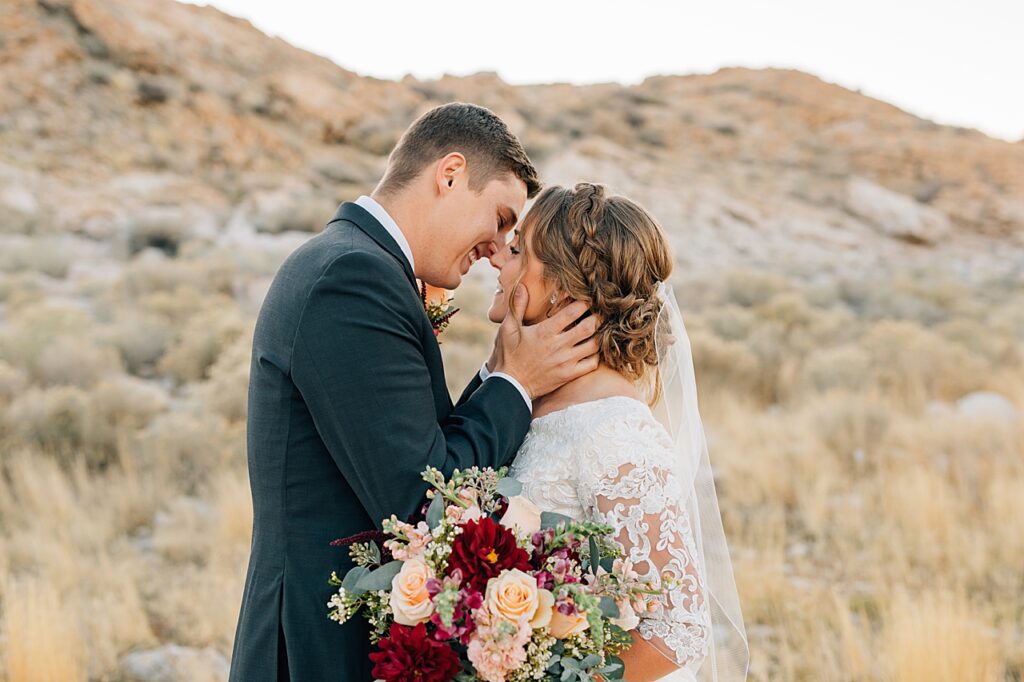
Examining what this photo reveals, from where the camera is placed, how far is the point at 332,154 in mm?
28422

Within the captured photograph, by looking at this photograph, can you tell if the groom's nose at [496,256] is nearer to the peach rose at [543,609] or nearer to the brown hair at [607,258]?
the brown hair at [607,258]

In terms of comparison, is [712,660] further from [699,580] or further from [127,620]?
[127,620]

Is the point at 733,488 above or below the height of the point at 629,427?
below

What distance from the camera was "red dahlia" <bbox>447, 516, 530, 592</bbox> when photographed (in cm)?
186

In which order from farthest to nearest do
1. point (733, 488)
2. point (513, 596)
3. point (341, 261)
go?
point (733, 488), point (341, 261), point (513, 596)

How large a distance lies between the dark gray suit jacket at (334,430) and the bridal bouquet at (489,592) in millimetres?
163

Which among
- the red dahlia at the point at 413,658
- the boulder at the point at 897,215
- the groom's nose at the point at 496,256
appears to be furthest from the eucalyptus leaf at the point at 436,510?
the boulder at the point at 897,215

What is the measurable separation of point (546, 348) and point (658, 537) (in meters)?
0.65

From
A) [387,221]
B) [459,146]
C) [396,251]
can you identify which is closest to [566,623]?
[396,251]

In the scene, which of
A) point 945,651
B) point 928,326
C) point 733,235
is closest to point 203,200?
point 733,235

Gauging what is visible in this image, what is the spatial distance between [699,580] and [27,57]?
2825 cm

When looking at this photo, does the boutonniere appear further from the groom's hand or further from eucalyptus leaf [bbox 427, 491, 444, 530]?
eucalyptus leaf [bbox 427, 491, 444, 530]

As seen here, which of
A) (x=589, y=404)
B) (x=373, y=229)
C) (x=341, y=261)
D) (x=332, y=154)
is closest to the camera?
(x=341, y=261)

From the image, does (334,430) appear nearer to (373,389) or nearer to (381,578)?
(373,389)
